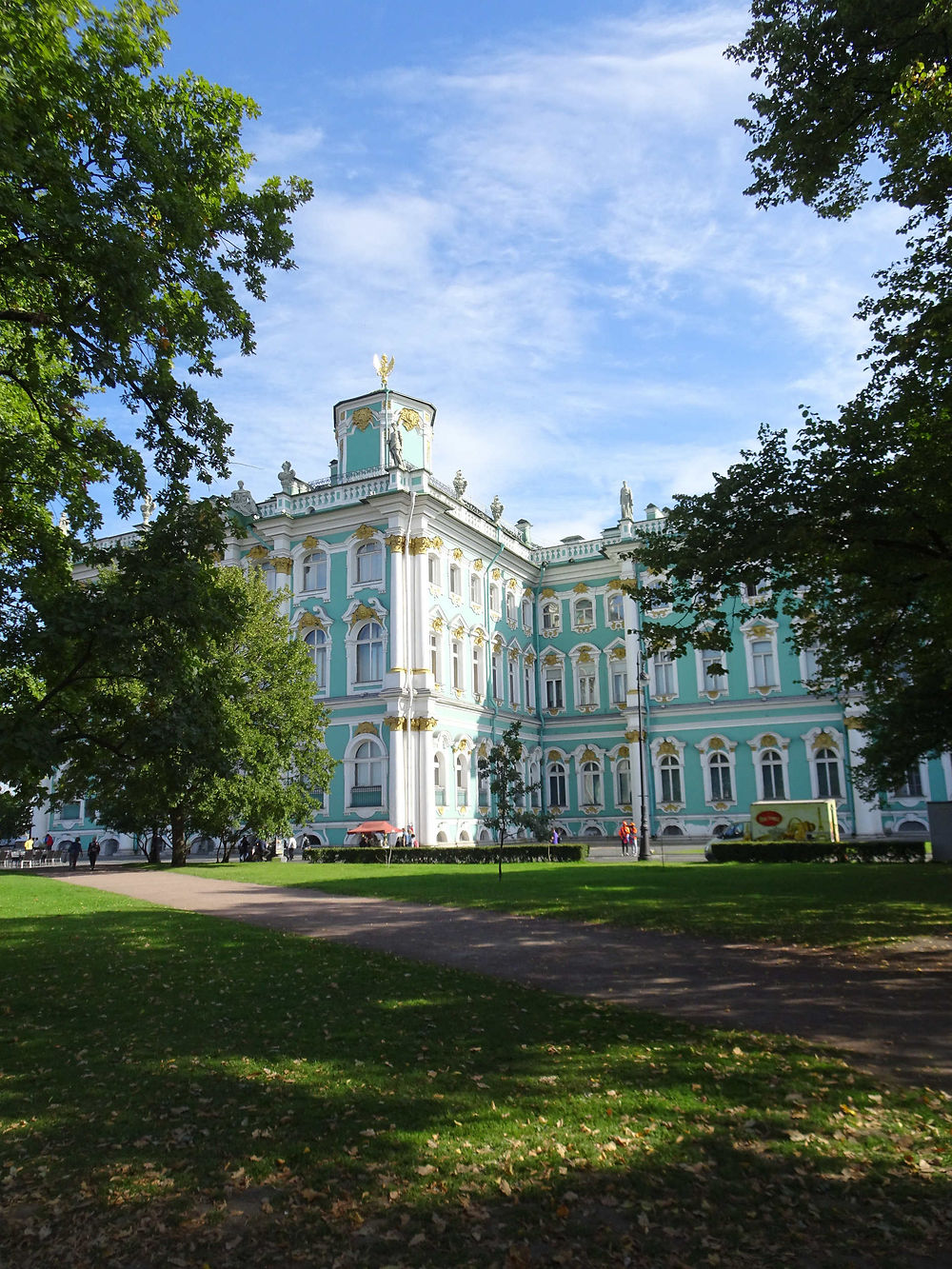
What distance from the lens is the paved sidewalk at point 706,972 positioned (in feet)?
24.9

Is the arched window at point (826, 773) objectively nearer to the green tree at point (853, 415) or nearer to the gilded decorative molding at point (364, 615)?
the gilded decorative molding at point (364, 615)

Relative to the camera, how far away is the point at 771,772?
4294 centimetres

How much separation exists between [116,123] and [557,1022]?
10.9 metres

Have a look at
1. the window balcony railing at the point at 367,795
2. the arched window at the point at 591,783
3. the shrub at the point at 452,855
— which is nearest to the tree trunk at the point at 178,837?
the shrub at the point at 452,855

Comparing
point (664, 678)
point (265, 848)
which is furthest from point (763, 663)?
point (265, 848)

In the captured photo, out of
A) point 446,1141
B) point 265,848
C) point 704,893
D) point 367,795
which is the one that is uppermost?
point 367,795

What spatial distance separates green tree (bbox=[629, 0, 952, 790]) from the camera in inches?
487

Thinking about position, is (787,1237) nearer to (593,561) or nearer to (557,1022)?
(557,1022)

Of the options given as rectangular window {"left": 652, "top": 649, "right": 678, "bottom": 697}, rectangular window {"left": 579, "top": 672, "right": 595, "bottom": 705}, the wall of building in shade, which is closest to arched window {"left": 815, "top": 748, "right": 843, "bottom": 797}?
the wall of building in shade

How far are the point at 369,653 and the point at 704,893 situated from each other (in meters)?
24.4

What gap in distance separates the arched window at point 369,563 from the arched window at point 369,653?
2.09 metres

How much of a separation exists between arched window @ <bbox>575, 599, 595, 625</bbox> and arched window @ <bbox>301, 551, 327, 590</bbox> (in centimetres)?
1487

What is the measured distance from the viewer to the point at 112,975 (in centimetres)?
1039

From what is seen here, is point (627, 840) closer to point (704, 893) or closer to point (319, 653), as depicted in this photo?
point (319, 653)
